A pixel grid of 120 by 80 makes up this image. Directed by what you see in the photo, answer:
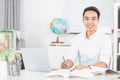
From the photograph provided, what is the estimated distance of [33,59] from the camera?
2.13 m

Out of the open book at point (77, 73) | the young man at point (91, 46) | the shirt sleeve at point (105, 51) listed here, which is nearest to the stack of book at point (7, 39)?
the young man at point (91, 46)

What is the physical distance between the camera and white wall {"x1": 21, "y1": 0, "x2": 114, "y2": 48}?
4.32 meters

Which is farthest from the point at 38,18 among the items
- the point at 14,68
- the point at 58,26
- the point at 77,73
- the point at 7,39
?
the point at 77,73

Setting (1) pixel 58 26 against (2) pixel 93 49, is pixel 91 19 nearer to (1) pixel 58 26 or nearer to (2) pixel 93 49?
(2) pixel 93 49

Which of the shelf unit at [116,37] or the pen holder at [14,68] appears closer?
the pen holder at [14,68]

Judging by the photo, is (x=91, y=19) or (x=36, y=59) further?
(x=91, y=19)

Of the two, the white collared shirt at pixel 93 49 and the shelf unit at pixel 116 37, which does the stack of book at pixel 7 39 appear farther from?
the shelf unit at pixel 116 37

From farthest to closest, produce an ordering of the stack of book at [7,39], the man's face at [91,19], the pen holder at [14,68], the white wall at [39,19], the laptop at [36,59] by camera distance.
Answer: the white wall at [39,19]
the stack of book at [7,39]
the man's face at [91,19]
the laptop at [36,59]
the pen holder at [14,68]

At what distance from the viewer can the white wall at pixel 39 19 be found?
4.32m

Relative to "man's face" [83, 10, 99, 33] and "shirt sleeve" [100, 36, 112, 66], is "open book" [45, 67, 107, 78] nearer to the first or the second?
"shirt sleeve" [100, 36, 112, 66]

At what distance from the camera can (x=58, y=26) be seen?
Result: 414 cm

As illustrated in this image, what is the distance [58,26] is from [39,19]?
47 cm

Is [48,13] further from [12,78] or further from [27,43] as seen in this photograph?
[12,78]

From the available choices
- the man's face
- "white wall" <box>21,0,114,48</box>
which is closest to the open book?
the man's face
